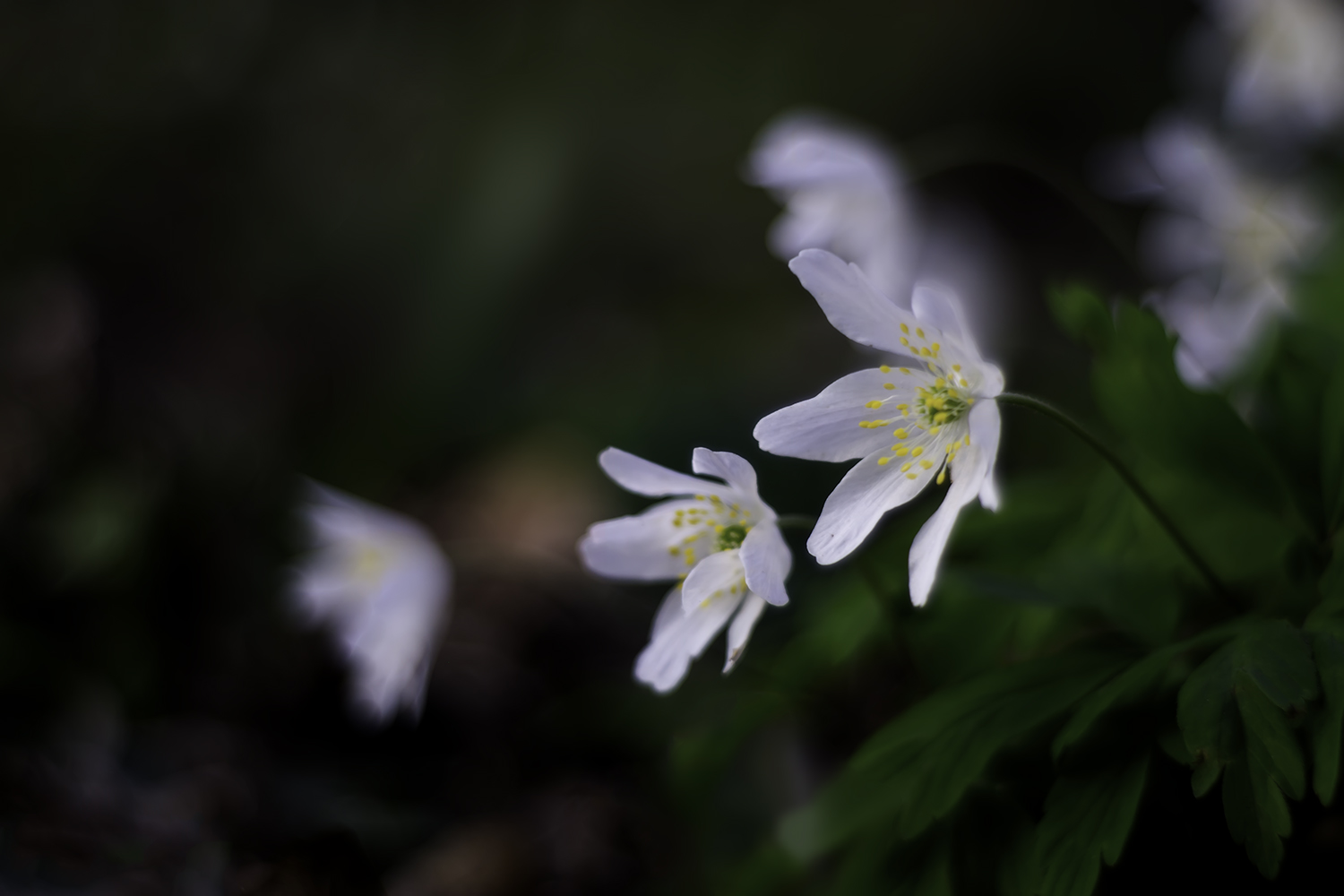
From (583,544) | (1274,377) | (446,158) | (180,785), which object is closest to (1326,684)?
(1274,377)

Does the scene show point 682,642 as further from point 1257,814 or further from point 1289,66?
point 1289,66

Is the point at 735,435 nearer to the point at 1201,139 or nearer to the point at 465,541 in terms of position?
the point at 465,541

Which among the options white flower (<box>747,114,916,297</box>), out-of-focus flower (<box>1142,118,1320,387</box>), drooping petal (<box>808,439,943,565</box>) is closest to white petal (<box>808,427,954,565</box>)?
drooping petal (<box>808,439,943,565</box>)

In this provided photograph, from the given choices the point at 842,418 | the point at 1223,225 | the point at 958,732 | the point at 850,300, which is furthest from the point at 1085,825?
the point at 1223,225

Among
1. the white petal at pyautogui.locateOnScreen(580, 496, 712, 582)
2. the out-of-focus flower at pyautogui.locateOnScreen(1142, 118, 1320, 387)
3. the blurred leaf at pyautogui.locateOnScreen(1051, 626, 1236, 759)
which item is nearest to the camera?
the blurred leaf at pyautogui.locateOnScreen(1051, 626, 1236, 759)

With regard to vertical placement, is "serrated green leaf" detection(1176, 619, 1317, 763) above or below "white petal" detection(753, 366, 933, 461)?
below

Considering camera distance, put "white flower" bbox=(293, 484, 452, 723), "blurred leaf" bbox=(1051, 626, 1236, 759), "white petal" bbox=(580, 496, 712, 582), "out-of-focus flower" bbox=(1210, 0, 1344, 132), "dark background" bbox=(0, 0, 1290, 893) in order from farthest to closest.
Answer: "out-of-focus flower" bbox=(1210, 0, 1344, 132), "dark background" bbox=(0, 0, 1290, 893), "white flower" bbox=(293, 484, 452, 723), "white petal" bbox=(580, 496, 712, 582), "blurred leaf" bbox=(1051, 626, 1236, 759)

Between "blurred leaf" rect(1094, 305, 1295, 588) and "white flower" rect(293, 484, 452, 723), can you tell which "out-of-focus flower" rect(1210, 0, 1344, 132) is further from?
"white flower" rect(293, 484, 452, 723)

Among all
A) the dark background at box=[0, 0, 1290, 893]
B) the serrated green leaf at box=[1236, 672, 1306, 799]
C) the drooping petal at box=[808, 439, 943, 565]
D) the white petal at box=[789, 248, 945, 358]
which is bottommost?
the dark background at box=[0, 0, 1290, 893]
